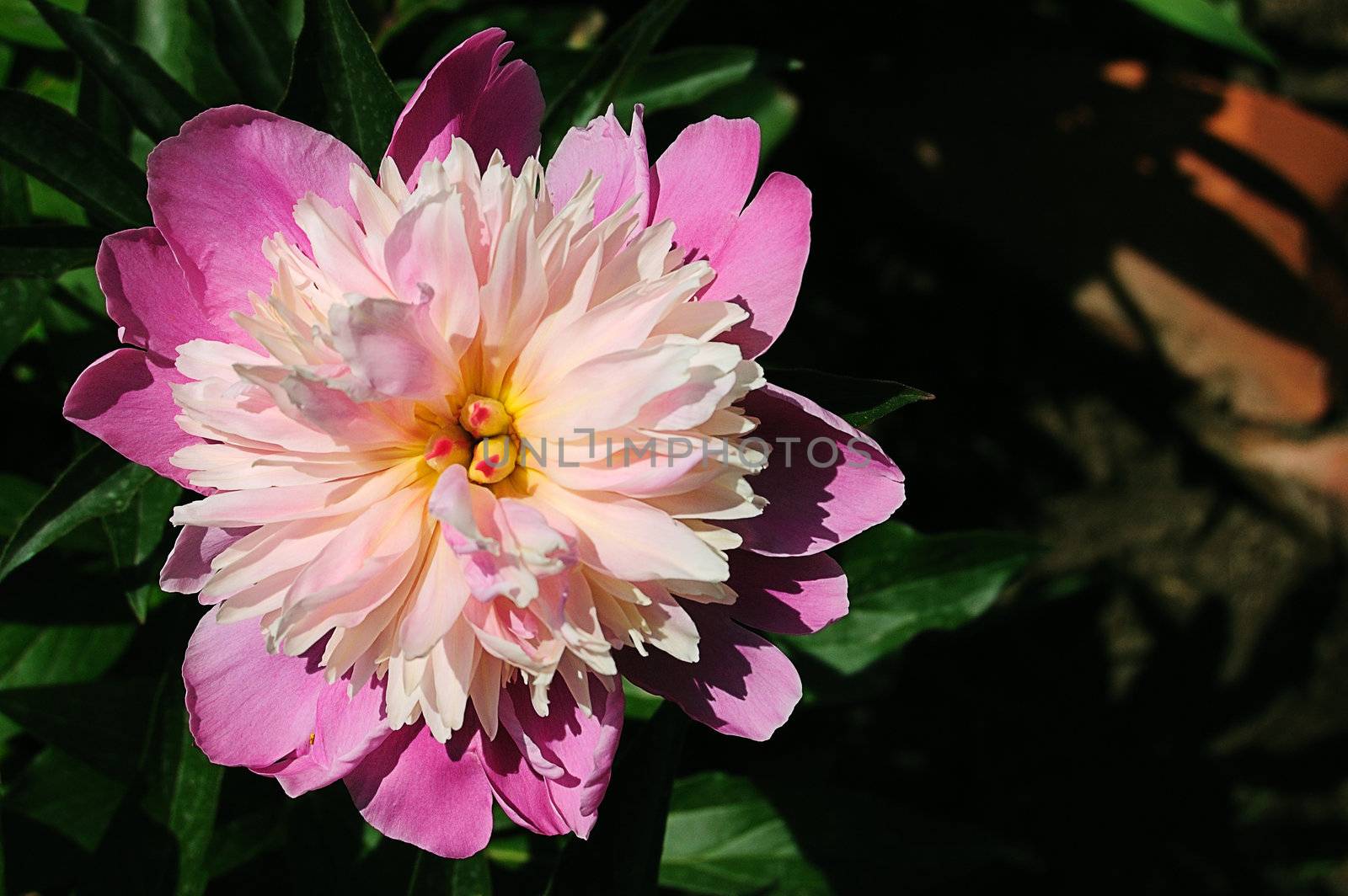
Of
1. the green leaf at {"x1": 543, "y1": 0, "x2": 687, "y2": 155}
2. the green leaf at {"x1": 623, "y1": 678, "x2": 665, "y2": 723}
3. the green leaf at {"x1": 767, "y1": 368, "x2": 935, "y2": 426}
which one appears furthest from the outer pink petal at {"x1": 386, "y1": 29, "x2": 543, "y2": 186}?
the green leaf at {"x1": 623, "y1": 678, "x2": 665, "y2": 723}

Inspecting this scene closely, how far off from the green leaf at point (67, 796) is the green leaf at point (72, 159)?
0.49m

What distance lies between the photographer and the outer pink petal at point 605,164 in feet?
2.10

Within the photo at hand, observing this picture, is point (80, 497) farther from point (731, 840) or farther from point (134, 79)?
point (731, 840)

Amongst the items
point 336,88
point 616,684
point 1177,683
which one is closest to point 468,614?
point 616,684

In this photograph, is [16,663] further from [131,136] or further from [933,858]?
[933,858]

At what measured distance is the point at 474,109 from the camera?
677mm

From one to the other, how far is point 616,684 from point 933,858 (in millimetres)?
599

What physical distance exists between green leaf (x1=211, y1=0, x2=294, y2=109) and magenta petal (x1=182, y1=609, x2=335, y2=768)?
18.6 inches

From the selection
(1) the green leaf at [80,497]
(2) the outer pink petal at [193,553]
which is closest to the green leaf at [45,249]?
(1) the green leaf at [80,497]

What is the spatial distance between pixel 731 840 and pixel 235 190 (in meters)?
0.78

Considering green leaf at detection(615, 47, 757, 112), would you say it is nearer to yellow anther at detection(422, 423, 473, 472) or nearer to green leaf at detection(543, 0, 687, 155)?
green leaf at detection(543, 0, 687, 155)

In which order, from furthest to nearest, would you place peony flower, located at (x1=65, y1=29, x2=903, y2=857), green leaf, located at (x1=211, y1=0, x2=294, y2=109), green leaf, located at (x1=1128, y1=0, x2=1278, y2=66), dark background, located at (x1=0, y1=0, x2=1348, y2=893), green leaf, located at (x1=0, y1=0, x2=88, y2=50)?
dark background, located at (x1=0, y1=0, x2=1348, y2=893), green leaf, located at (x1=1128, y1=0, x2=1278, y2=66), green leaf, located at (x1=0, y1=0, x2=88, y2=50), green leaf, located at (x1=211, y1=0, x2=294, y2=109), peony flower, located at (x1=65, y1=29, x2=903, y2=857)

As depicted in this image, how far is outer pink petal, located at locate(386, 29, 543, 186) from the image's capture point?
65cm

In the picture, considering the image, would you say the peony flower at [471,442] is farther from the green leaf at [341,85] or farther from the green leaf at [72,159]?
the green leaf at [72,159]
